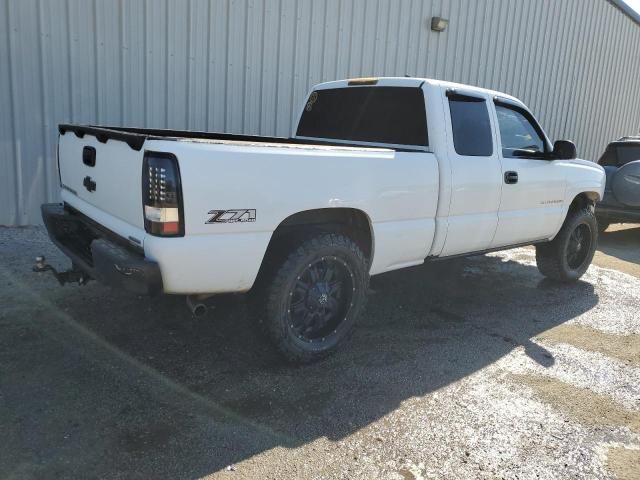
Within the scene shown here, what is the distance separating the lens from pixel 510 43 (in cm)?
1145

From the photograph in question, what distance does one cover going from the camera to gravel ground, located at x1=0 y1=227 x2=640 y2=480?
2.67m

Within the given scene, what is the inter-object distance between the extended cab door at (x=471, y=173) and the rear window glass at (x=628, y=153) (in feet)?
18.3

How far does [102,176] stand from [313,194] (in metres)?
1.30

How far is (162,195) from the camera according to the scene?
9.11 ft

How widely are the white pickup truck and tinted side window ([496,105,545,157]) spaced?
2cm

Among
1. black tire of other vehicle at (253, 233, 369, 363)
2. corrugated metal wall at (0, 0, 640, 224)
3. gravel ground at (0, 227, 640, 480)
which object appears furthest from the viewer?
corrugated metal wall at (0, 0, 640, 224)

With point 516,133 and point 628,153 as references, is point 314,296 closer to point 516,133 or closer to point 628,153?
point 516,133

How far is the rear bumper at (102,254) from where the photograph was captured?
111 inches

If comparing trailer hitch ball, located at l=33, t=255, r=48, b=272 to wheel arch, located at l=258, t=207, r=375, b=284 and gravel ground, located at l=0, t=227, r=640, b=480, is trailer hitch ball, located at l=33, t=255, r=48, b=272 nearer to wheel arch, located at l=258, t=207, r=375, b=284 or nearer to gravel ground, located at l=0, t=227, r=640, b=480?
gravel ground, located at l=0, t=227, r=640, b=480

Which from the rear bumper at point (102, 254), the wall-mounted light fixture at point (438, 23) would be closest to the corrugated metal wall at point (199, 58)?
the wall-mounted light fixture at point (438, 23)

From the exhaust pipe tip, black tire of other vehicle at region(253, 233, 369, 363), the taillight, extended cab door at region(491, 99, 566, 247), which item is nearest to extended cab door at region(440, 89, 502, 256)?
extended cab door at region(491, 99, 566, 247)

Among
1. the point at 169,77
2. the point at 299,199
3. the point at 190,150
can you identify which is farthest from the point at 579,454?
the point at 169,77

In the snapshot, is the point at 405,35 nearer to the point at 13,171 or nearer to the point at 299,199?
the point at 13,171

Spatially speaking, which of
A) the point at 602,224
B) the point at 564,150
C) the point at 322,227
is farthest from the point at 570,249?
the point at 602,224
